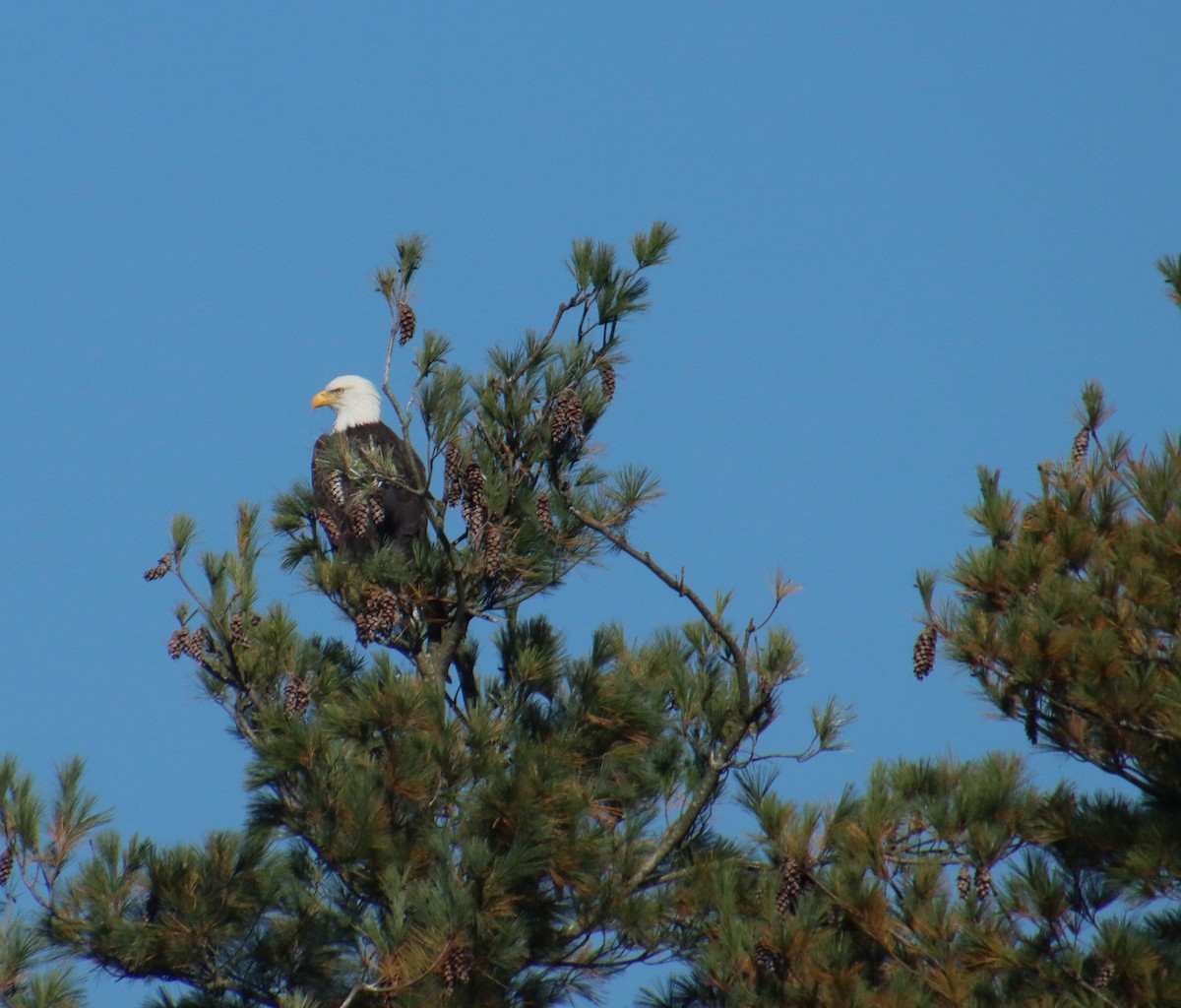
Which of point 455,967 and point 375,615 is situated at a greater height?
point 375,615

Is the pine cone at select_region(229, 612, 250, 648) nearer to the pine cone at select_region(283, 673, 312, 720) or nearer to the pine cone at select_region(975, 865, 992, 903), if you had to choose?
the pine cone at select_region(283, 673, 312, 720)

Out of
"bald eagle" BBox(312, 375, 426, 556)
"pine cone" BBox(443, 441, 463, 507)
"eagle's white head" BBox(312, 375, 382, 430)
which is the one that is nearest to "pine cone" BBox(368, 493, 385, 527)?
"bald eagle" BBox(312, 375, 426, 556)

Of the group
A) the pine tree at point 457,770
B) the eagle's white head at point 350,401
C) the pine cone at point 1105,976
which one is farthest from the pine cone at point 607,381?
the eagle's white head at point 350,401

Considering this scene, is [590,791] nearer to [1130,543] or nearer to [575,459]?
[575,459]

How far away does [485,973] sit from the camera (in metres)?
4.77

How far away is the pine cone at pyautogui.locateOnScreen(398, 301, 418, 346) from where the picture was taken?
16.4 ft

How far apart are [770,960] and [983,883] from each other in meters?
0.57

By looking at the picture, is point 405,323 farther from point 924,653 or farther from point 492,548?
point 924,653

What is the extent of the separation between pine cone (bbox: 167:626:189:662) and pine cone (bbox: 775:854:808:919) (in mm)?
1798

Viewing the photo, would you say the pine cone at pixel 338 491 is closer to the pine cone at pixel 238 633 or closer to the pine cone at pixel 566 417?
the pine cone at pixel 238 633

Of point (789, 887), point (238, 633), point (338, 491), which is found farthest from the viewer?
point (338, 491)

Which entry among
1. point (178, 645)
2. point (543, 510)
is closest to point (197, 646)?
point (178, 645)

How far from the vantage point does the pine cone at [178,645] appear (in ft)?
17.7

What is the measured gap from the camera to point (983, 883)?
4754 millimetres
